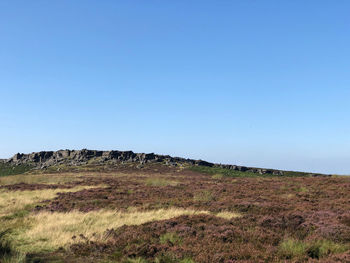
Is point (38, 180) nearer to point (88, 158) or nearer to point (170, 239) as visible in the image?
point (170, 239)

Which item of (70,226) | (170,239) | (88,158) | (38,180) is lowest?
(38,180)

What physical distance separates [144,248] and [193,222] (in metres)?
3.90

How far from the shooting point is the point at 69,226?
39.2 feet

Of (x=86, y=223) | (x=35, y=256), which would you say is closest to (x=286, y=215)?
(x=86, y=223)

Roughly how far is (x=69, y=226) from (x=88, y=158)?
345 ft

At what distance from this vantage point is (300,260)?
7516 millimetres

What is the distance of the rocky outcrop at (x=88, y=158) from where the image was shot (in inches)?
4072

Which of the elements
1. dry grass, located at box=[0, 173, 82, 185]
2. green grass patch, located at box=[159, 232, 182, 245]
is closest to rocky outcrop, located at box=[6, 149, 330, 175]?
dry grass, located at box=[0, 173, 82, 185]

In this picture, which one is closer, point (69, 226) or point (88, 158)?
point (69, 226)

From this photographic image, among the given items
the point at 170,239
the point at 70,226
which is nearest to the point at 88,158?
the point at 70,226

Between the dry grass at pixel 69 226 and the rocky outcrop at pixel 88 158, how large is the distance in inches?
3266

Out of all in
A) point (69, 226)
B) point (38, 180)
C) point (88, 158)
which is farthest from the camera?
point (88, 158)

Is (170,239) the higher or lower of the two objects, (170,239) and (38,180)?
the higher

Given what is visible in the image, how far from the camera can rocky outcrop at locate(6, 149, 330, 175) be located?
4072 inches
